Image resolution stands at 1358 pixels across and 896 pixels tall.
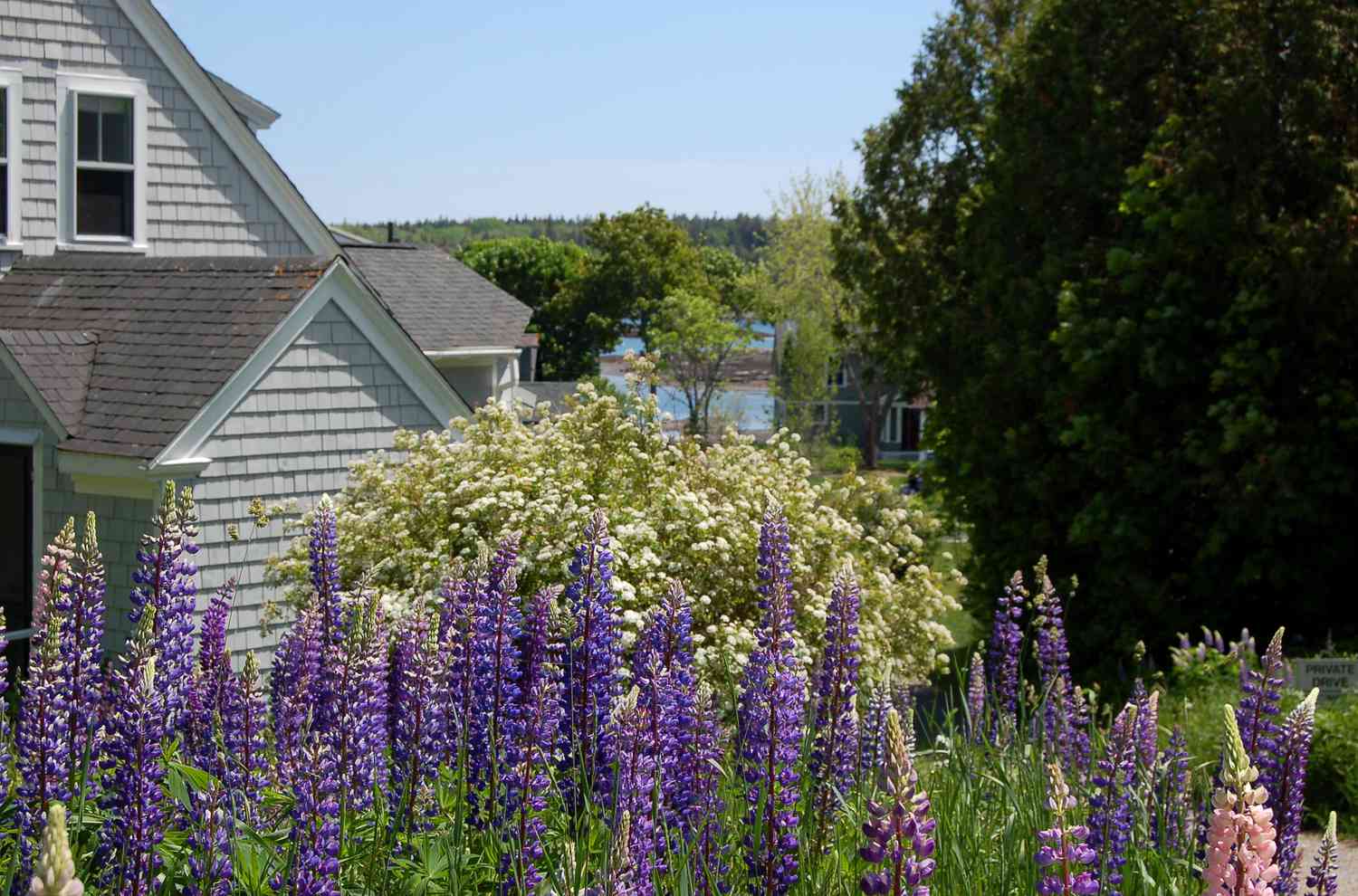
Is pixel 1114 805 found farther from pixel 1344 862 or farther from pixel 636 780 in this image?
pixel 1344 862

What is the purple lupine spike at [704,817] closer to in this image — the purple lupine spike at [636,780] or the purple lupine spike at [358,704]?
the purple lupine spike at [636,780]

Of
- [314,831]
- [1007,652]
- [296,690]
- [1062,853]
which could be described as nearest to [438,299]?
[1007,652]

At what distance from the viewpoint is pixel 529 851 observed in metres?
3.34

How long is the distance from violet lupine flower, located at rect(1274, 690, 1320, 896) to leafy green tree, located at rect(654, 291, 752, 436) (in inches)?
1826

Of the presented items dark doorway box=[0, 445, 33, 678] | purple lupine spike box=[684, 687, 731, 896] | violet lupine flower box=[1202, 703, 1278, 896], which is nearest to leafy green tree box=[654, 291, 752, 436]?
dark doorway box=[0, 445, 33, 678]

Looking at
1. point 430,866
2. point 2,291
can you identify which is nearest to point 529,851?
point 430,866

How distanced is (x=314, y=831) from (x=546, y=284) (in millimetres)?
78779

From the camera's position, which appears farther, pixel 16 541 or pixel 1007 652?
pixel 16 541

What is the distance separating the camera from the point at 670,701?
11.4ft

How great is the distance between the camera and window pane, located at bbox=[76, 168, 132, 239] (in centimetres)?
1544

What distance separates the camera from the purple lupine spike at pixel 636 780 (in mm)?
2914

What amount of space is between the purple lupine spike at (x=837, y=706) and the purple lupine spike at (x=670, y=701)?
360mm

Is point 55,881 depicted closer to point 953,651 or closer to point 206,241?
point 206,241

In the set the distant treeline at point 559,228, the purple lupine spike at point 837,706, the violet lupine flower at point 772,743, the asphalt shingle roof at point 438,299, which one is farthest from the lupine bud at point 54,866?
the distant treeline at point 559,228
